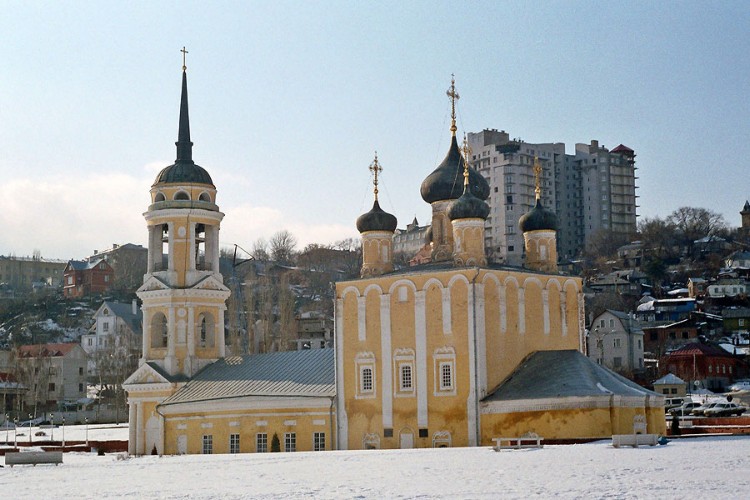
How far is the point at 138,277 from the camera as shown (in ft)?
382

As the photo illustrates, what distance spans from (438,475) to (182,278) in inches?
928

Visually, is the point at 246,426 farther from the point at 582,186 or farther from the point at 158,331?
the point at 582,186

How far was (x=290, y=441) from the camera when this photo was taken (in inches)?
1453

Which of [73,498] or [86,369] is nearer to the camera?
[73,498]

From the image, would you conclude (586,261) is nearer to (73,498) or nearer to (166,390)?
(166,390)

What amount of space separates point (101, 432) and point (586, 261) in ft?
237

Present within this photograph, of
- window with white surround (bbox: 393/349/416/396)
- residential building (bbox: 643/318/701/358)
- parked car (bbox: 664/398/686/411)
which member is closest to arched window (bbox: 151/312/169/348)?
window with white surround (bbox: 393/349/416/396)

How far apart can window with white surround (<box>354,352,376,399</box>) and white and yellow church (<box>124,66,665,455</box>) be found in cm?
4

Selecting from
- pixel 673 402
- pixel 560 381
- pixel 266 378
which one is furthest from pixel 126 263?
pixel 560 381

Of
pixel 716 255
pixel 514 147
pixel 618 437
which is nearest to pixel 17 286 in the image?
pixel 514 147

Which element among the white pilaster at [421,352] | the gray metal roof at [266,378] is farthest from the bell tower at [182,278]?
the white pilaster at [421,352]

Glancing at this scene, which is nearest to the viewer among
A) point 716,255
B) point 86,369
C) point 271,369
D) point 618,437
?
point 618,437

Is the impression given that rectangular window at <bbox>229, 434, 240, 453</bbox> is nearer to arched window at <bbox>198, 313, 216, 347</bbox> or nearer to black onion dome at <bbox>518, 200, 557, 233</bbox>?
arched window at <bbox>198, 313, 216, 347</bbox>

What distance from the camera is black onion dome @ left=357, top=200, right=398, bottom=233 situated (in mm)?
39125
